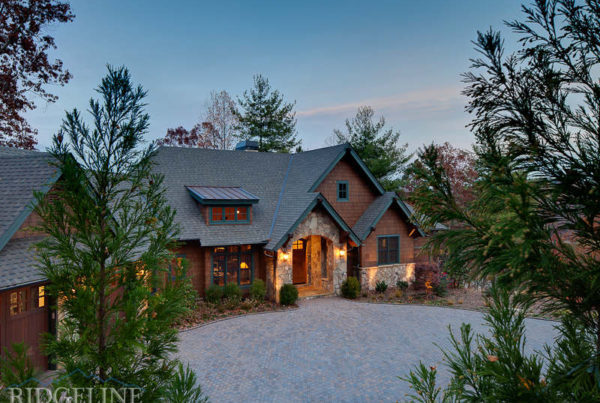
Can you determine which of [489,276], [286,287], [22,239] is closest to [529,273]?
[489,276]

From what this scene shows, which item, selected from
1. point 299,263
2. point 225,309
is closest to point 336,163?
point 299,263

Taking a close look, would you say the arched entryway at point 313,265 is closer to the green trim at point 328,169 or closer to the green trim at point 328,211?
the green trim at point 328,211

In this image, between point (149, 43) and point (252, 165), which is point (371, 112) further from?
point (149, 43)

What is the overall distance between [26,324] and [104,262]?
22.7ft

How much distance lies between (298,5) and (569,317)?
64.3 feet

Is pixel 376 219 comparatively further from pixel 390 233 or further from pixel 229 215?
pixel 229 215

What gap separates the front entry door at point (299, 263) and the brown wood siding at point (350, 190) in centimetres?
316

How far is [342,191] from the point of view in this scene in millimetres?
Result: 19391

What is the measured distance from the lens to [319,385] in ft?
Answer: 27.9

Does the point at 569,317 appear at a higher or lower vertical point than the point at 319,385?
higher

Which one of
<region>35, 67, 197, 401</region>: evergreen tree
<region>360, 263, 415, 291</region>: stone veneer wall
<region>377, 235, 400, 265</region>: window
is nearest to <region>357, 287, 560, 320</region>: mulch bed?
<region>360, 263, 415, 291</region>: stone veneer wall

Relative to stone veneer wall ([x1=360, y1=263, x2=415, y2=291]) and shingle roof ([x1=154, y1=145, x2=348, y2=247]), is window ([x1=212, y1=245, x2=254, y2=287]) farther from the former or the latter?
stone veneer wall ([x1=360, y1=263, x2=415, y2=291])

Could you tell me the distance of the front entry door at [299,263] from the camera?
2000 centimetres

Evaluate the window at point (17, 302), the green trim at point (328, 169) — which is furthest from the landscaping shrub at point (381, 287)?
the window at point (17, 302)
